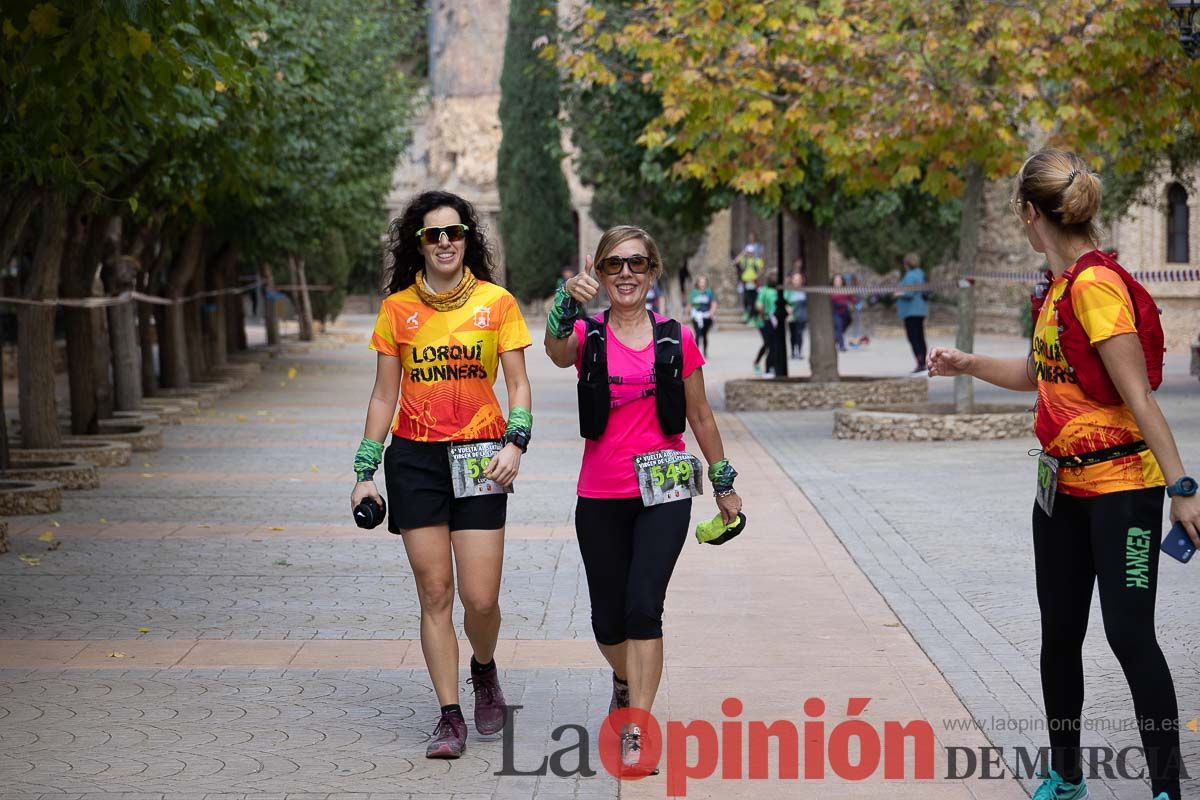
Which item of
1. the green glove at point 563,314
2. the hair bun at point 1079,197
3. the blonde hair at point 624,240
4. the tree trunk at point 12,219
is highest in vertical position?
the tree trunk at point 12,219

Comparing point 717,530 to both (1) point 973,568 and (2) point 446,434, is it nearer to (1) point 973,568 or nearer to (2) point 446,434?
(2) point 446,434

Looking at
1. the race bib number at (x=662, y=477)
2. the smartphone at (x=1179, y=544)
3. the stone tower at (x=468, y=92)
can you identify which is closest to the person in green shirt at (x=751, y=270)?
the stone tower at (x=468, y=92)

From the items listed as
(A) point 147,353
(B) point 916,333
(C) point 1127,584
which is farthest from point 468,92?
(C) point 1127,584

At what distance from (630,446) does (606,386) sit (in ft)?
0.64

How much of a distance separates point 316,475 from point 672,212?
383 inches

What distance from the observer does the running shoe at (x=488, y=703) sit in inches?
238

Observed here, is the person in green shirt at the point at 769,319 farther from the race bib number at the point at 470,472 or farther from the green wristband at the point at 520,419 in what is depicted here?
the race bib number at the point at 470,472

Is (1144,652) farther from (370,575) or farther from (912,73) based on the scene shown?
(912,73)

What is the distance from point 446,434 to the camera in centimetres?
577

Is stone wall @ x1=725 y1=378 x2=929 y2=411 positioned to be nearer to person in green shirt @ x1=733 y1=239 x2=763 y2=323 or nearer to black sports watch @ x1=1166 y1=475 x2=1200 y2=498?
black sports watch @ x1=1166 y1=475 x2=1200 y2=498

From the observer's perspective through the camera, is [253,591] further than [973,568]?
No

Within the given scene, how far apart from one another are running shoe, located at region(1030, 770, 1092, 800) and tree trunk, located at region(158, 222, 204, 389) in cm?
1896

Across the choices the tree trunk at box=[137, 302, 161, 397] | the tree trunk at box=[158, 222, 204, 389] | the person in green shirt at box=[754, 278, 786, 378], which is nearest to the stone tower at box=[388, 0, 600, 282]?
the person in green shirt at box=[754, 278, 786, 378]

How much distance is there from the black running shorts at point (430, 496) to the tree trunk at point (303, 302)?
119ft
